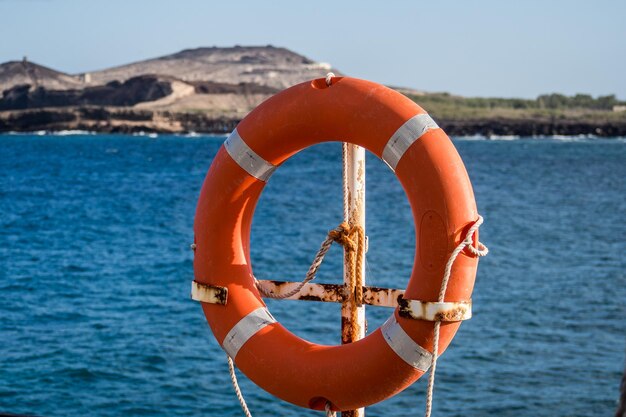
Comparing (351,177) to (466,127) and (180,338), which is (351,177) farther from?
(466,127)

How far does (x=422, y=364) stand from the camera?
3158 mm

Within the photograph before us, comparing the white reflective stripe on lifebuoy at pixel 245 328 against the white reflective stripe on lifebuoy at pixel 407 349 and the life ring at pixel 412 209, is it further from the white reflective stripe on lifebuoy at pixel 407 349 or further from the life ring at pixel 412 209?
the white reflective stripe on lifebuoy at pixel 407 349

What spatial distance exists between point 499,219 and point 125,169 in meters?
21.3

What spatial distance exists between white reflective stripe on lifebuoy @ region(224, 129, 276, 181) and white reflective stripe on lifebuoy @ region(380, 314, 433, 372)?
0.70 metres

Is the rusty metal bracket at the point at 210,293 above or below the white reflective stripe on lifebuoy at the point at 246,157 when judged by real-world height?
below

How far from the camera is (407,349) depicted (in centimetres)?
316

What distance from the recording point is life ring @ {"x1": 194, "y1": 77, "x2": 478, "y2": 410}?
3113 mm

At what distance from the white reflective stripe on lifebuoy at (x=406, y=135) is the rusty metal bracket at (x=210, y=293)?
2.35 feet

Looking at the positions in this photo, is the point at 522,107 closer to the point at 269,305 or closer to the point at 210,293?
the point at 269,305

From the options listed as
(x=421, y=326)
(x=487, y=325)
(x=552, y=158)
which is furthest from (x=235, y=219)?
(x=552, y=158)

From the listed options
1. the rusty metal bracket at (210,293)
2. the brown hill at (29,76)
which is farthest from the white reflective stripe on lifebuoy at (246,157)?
the brown hill at (29,76)

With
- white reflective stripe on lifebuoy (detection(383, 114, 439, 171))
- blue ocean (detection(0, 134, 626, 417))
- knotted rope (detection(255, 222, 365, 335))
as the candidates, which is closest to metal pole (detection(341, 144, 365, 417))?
knotted rope (detection(255, 222, 365, 335))

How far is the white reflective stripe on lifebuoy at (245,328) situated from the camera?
11.1 ft

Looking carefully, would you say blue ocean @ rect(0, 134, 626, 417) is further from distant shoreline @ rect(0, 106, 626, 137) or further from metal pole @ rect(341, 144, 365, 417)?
distant shoreline @ rect(0, 106, 626, 137)
